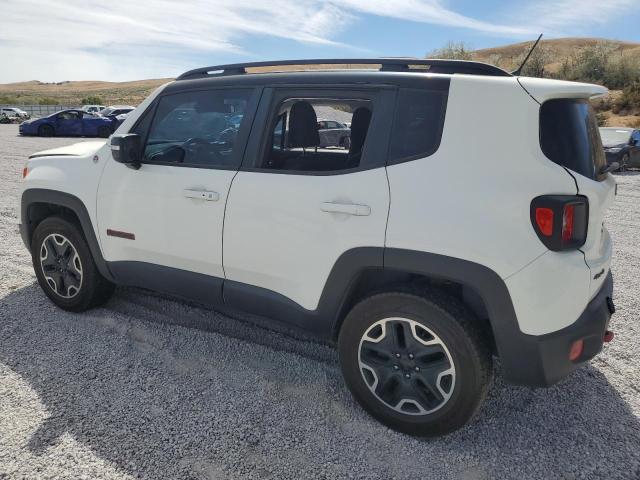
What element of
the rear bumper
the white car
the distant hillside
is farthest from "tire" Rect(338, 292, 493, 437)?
the distant hillside

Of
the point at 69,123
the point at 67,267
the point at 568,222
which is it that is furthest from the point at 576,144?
the point at 69,123

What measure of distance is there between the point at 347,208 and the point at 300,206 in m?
0.29

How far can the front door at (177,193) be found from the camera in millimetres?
2979

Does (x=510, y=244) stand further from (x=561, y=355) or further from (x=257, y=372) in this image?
(x=257, y=372)

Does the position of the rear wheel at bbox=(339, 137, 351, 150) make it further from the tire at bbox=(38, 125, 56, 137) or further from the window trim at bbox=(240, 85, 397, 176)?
the tire at bbox=(38, 125, 56, 137)

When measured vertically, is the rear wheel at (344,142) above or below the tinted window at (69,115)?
above

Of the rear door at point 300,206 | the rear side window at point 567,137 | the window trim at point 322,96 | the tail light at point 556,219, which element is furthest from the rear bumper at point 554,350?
the window trim at point 322,96

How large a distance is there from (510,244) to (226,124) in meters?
1.85

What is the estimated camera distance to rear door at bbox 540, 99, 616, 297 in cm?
221

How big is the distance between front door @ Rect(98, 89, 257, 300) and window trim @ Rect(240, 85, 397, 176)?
0.30ft

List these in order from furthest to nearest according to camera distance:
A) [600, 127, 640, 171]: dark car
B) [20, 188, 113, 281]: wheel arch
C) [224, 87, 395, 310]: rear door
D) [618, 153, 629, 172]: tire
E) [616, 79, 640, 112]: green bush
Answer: [616, 79, 640, 112]: green bush < [618, 153, 629, 172]: tire < [600, 127, 640, 171]: dark car < [20, 188, 113, 281]: wheel arch < [224, 87, 395, 310]: rear door

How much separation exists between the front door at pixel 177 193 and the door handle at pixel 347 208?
70 cm

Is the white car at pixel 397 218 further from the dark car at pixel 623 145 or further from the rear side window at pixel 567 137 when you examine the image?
the dark car at pixel 623 145

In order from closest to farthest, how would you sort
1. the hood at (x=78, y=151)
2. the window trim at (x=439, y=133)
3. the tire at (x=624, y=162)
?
the window trim at (x=439, y=133), the hood at (x=78, y=151), the tire at (x=624, y=162)
